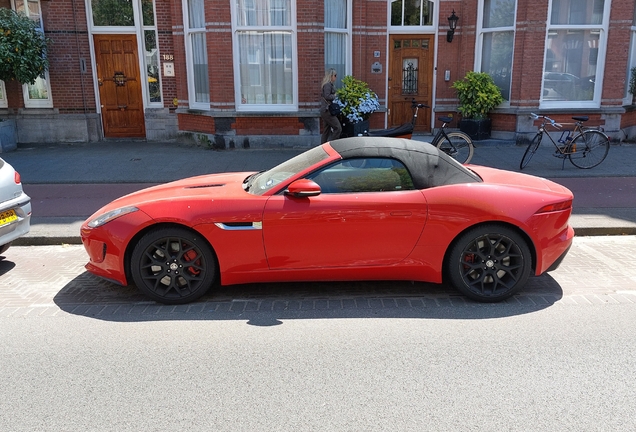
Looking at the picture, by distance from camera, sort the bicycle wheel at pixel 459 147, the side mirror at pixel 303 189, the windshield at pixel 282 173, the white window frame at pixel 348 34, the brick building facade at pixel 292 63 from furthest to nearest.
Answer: the white window frame at pixel 348 34 → the brick building facade at pixel 292 63 → the bicycle wheel at pixel 459 147 → the windshield at pixel 282 173 → the side mirror at pixel 303 189

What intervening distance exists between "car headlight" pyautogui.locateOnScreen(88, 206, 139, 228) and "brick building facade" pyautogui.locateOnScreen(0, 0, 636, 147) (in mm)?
8316

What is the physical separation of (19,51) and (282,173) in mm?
10487

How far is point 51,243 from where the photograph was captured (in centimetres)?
686

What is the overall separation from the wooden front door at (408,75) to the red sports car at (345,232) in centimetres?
987

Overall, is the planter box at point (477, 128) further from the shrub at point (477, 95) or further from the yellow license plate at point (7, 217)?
the yellow license plate at point (7, 217)

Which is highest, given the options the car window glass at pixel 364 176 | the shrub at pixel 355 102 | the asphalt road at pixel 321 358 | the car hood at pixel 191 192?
the shrub at pixel 355 102

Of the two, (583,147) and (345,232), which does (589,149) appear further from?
(345,232)

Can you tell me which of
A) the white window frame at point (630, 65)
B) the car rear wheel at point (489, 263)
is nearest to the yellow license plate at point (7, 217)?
the car rear wheel at point (489, 263)

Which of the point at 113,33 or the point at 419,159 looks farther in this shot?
the point at 113,33

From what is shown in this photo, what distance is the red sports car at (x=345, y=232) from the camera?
15.6 feet

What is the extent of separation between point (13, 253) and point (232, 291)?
317 centimetres

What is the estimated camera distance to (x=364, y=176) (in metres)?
4.94

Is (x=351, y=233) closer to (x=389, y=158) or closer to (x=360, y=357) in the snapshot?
(x=389, y=158)

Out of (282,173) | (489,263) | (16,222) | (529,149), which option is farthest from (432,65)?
(16,222)
